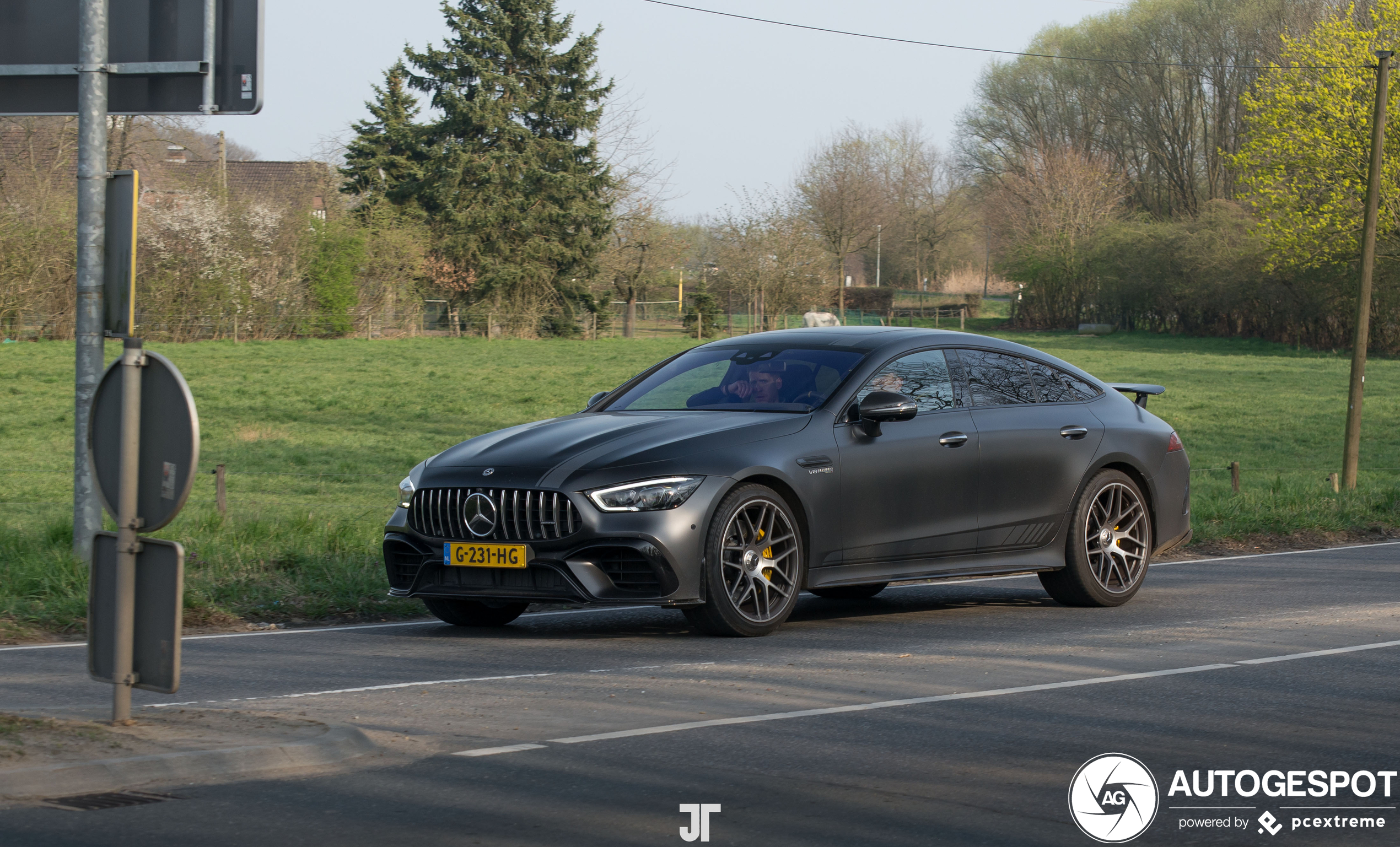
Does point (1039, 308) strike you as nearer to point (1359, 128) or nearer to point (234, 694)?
point (1359, 128)

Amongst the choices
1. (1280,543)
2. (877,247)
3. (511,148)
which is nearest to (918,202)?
(877,247)

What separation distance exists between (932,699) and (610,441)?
2328mm

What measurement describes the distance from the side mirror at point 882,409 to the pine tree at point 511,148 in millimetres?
51012

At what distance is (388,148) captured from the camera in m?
61.0

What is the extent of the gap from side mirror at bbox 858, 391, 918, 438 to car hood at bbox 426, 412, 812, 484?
0.33 meters

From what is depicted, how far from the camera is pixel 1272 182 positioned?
4844 centimetres

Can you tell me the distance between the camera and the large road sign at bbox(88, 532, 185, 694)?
5.05m

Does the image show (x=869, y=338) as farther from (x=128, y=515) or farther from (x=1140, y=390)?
(x=128, y=515)

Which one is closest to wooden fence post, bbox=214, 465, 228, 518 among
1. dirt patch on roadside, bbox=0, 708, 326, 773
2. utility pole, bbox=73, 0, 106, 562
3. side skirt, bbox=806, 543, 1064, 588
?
utility pole, bbox=73, 0, 106, 562

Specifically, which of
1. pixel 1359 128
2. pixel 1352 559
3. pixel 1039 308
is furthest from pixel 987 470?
pixel 1039 308

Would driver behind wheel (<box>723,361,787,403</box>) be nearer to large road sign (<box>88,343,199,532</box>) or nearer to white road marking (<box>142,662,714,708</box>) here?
white road marking (<box>142,662,714,708</box>)

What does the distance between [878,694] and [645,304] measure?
207 ft

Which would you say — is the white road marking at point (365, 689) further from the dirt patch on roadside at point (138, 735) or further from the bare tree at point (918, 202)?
the bare tree at point (918, 202)

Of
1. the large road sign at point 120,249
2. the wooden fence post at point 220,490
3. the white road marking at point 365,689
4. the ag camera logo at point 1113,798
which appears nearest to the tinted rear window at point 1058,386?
the white road marking at point 365,689
